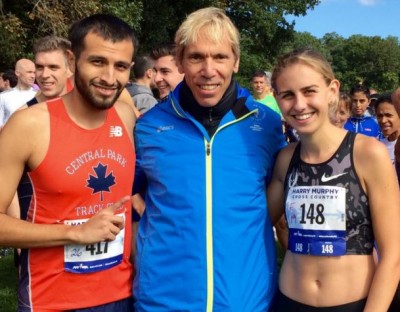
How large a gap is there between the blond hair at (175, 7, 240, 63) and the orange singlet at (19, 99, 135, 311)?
61cm

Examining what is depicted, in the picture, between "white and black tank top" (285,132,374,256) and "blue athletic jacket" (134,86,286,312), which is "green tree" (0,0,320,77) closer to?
"blue athletic jacket" (134,86,286,312)

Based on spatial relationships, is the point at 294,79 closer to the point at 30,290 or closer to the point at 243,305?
the point at 243,305

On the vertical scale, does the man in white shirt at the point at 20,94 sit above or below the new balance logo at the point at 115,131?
above

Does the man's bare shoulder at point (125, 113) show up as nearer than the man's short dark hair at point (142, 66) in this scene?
Yes

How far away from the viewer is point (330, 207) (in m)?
2.25

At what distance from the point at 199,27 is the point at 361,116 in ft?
20.6

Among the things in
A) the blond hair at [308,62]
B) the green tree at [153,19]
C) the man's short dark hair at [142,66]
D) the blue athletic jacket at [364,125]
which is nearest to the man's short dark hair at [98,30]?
the blond hair at [308,62]

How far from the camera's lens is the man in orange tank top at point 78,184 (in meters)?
2.21

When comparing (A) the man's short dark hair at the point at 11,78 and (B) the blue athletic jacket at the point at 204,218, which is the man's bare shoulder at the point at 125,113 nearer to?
(B) the blue athletic jacket at the point at 204,218

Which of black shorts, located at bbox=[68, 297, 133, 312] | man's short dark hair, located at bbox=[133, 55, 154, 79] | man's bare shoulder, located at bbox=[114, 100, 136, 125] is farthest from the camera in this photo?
man's short dark hair, located at bbox=[133, 55, 154, 79]

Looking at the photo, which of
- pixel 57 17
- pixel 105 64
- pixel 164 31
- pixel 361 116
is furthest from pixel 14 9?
pixel 105 64

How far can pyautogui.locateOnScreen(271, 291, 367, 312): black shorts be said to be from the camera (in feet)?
7.36

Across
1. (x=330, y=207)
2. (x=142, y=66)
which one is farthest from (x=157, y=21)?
(x=330, y=207)

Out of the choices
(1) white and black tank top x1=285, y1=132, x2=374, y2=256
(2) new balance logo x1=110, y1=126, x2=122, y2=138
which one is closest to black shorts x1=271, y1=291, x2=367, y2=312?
(1) white and black tank top x1=285, y1=132, x2=374, y2=256
